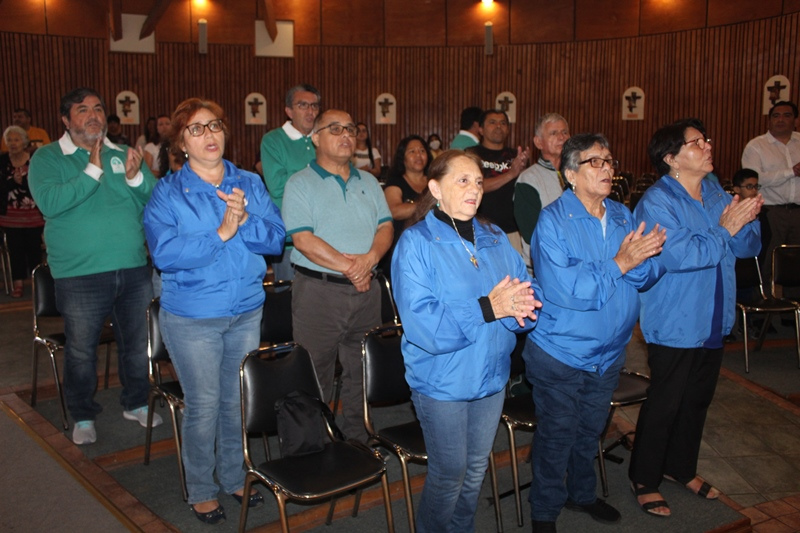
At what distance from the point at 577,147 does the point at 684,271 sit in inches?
30.8

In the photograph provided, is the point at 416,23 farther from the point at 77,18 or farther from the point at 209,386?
the point at 209,386

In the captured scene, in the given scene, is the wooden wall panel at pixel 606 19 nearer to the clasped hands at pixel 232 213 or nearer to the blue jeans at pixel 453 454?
the clasped hands at pixel 232 213

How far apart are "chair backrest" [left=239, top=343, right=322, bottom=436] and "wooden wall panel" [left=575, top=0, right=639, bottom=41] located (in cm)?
1178

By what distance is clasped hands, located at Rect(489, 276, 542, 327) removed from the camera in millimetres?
2324

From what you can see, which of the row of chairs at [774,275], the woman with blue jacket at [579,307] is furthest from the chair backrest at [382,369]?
the row of chairs at [774,275]

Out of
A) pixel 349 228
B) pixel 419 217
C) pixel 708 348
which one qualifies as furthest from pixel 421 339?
pixel 708 348

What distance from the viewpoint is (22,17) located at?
11.6 metres

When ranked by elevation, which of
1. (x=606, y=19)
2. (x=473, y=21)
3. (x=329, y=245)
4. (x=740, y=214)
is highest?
(x=473, y=21)

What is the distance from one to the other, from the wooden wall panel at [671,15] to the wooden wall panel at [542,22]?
1.34 meters

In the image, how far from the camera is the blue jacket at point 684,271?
119 inches

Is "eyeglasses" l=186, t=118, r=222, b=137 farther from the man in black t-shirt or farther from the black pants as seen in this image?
the black pants

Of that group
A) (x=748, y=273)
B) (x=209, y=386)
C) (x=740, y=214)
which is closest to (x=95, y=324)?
(x=209, y=386)

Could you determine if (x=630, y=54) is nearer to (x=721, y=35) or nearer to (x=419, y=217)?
(x=721, y=35)

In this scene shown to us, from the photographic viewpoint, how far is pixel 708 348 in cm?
318
